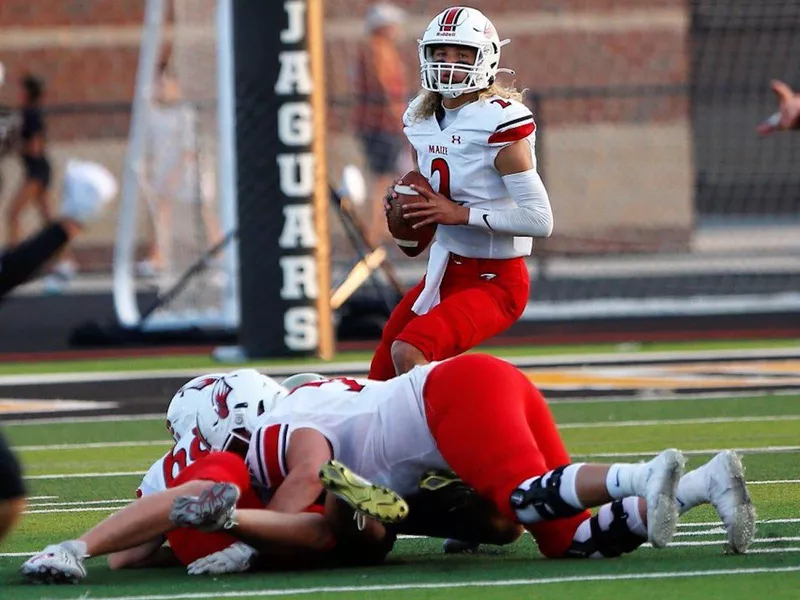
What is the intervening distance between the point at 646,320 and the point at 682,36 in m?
7.80

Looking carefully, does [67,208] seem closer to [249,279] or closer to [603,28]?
[249,279]

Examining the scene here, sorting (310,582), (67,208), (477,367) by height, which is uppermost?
(67,208)

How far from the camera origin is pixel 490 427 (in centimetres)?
507

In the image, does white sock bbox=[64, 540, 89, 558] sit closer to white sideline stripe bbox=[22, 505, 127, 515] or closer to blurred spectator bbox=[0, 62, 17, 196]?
Result: white sideline stripe bbox=[22, 505, 127, 515]

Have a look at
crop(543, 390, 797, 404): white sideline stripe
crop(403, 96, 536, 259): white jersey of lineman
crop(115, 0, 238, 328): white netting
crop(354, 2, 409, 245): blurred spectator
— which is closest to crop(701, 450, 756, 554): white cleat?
crop(403, 96, 536, 259): white jersey of lineman

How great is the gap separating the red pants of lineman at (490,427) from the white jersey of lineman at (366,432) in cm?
7

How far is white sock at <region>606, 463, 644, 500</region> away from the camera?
4.95m

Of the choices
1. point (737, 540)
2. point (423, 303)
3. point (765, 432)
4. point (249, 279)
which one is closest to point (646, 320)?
point (249, 279)

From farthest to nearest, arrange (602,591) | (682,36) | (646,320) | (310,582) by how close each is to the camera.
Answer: (682,36), (646,320), (310,582), (602,591)

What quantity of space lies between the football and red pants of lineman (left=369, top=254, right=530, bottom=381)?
6.4 inches

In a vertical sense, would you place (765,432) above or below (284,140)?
below

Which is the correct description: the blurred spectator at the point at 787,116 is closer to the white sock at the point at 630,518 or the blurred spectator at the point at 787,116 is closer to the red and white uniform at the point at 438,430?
the red and white uniform at the point at 438,430

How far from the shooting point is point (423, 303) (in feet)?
23.6

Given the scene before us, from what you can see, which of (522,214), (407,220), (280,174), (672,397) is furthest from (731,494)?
(280,174)
